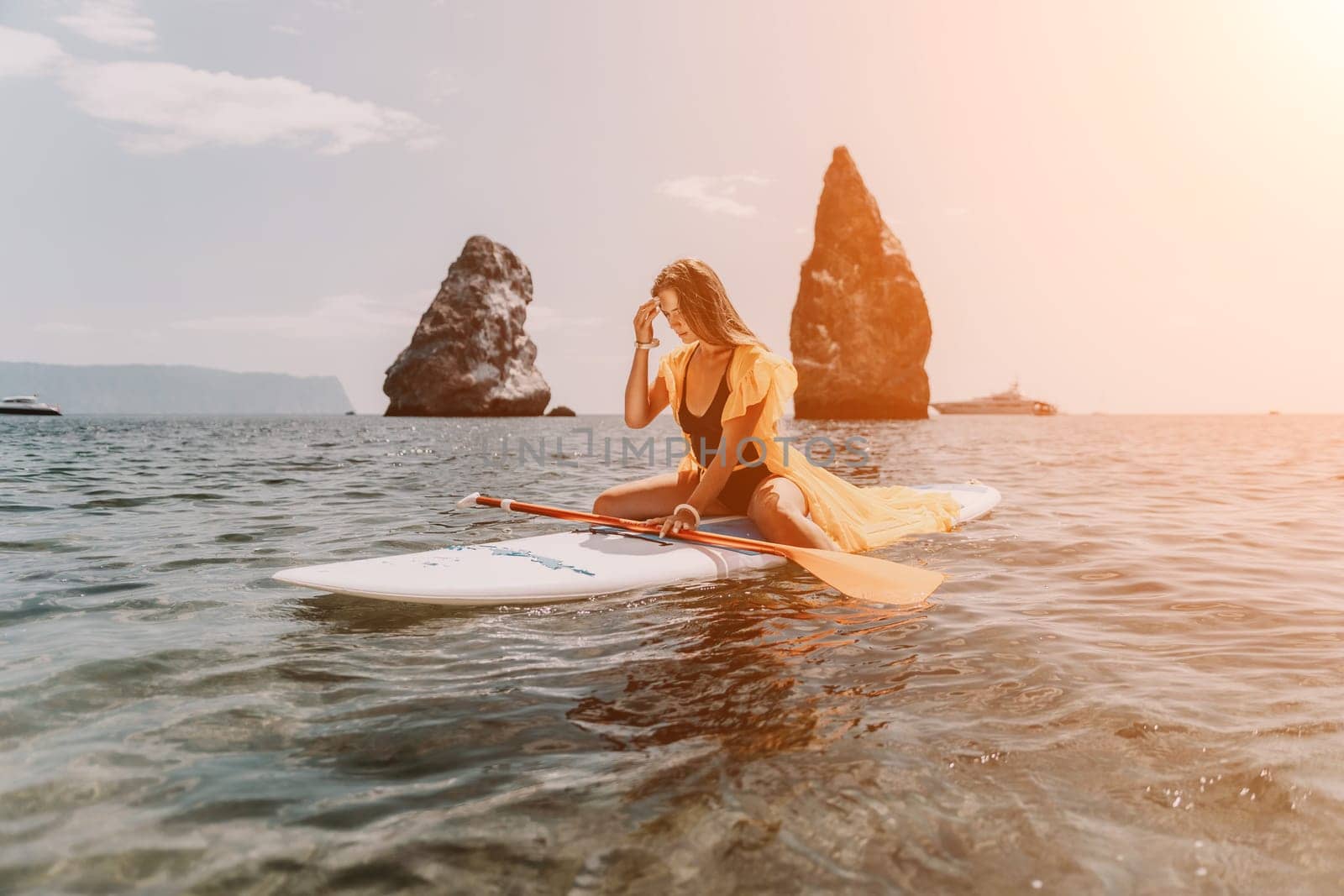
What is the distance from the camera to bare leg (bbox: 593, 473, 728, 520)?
5.68 metres

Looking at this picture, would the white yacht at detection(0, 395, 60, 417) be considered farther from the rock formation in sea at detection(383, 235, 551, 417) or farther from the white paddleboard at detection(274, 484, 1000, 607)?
the white paddleboard at detection(274, 484, 1000, 607)

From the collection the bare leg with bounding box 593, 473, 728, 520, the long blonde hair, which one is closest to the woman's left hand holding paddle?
the bare leg with bounding box 593, 473, 728, 520

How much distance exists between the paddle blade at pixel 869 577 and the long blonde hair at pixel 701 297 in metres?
1.46

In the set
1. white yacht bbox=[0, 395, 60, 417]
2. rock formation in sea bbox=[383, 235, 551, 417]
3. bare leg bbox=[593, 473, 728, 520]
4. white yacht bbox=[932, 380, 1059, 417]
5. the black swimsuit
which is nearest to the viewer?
the black swimsuit

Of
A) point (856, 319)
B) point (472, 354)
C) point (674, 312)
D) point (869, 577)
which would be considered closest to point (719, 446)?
point (674, 312)

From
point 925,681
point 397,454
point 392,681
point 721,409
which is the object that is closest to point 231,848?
point 392,681

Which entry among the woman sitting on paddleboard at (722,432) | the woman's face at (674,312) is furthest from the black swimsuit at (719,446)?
the woman's face at (674,312)

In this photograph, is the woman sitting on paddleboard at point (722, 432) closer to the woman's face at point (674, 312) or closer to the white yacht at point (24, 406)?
the woman's face at point (674, 312)

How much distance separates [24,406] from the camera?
73.7 metres

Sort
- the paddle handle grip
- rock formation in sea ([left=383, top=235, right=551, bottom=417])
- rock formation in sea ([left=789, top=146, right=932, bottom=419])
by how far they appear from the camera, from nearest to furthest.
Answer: the paddle handle grip, rock formation in sea ([left=789, top=146, right=932, bottom=419]), rock formation in sea ([left=383, top=235, right=551, bottom=417])

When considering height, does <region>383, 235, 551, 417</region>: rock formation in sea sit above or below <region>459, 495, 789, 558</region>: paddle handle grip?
above

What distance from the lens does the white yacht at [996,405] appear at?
98188 mm

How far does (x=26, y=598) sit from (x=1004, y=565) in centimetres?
604

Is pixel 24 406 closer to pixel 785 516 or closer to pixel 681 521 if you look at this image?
pixel 681 521
